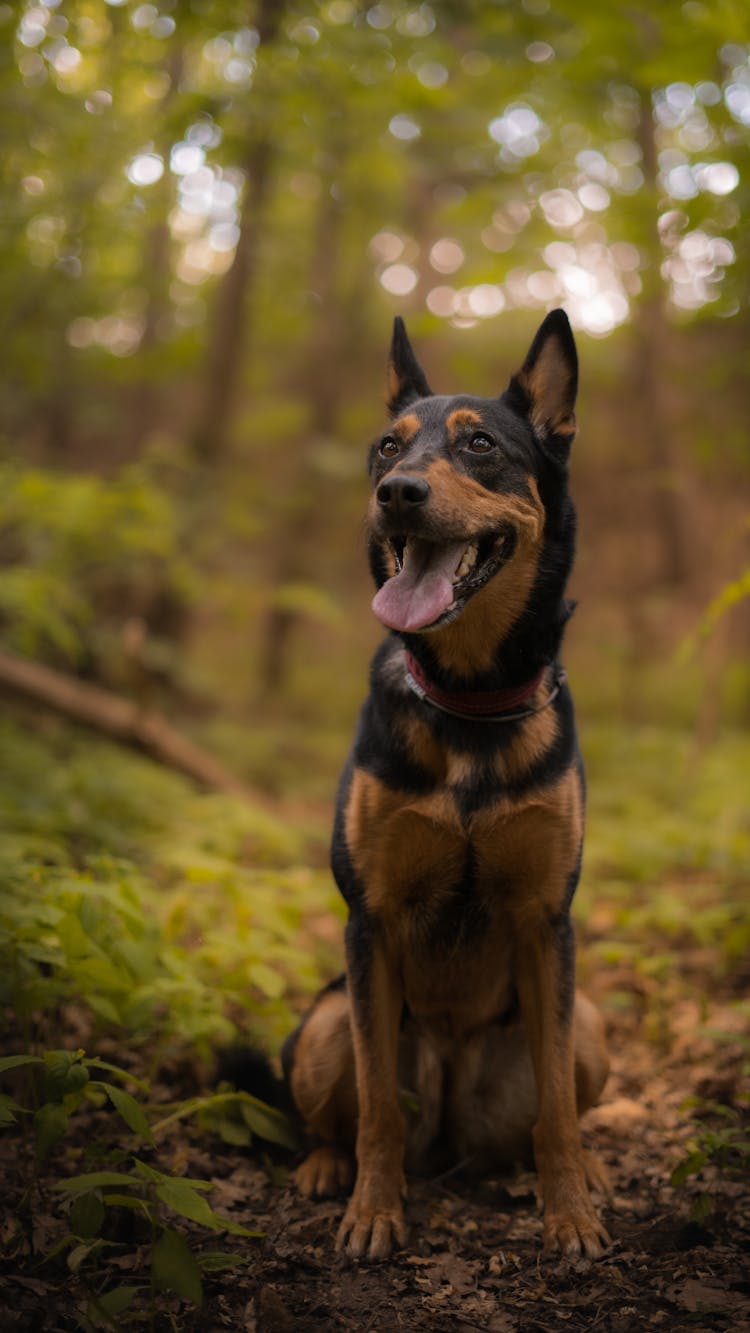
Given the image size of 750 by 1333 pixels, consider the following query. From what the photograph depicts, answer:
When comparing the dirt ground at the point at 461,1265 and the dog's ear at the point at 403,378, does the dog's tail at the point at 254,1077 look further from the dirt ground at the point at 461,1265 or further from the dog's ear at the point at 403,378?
the dog's ear at the point at 403,378

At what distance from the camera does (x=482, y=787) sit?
2.97 meters

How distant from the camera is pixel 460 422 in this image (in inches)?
126

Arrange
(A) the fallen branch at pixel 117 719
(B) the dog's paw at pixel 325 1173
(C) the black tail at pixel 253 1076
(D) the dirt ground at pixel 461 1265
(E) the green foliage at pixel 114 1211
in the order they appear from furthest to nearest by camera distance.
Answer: (A) the fallen branch at pixel 117 719
(C) the black tail at pixel 253 1076
(B) the dog's paw at pixel 325 1173
(D) the dirt ground at pixel 461 1265
(E) the green foliage at pixel 114 1211

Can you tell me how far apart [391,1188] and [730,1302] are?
3.50 ft

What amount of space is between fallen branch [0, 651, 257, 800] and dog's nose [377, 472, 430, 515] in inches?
221

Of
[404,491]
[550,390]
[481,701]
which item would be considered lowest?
[481,701]

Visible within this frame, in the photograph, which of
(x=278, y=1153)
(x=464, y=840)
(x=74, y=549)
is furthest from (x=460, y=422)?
(x=74, y=549)

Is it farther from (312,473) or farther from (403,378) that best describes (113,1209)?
(312,473)

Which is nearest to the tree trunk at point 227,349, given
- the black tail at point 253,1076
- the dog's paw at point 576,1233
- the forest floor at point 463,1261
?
the black tail at point 253,1076

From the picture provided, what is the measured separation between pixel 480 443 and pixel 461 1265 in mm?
2637

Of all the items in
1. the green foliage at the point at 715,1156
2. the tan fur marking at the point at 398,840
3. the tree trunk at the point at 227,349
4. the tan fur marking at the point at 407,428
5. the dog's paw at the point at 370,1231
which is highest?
the tree trunk at the point at 227,349

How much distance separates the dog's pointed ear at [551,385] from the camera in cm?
328

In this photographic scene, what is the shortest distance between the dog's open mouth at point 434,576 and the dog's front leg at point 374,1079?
42.3 inches

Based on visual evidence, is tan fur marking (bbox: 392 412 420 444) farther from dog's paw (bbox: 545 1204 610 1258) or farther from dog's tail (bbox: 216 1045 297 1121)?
dog's paw (bbox: 545 1204 610 1258)
